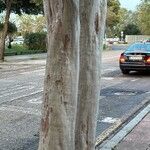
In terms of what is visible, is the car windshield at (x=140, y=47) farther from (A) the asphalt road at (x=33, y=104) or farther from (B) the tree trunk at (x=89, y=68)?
(B) the tree trunk at (x=89, y=68)

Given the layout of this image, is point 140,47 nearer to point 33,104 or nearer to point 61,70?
point 33,104

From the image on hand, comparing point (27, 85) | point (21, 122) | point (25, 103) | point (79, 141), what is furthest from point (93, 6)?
point (27, 85)

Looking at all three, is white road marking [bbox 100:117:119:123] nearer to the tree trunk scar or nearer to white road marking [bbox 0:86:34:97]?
white road marking [bbox 0:86:34:97]

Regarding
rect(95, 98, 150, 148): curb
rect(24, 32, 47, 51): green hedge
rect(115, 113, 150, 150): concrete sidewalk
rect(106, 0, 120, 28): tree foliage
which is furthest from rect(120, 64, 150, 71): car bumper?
rect(106, 0, 120, 28): tree foliage

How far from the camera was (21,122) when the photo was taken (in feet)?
33.2

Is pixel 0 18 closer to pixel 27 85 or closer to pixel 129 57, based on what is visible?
pixel 129 57

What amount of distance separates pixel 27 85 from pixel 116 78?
4.80 m

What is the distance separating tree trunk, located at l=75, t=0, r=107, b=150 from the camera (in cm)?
450

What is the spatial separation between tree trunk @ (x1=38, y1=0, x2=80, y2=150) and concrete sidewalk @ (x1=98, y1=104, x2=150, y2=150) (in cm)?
342

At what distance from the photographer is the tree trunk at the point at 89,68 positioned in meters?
4.50

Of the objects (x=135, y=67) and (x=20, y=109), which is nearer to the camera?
(x=20, y=109)

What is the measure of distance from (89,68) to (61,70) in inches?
15.7

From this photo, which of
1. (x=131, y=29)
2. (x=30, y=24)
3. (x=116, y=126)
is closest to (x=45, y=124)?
(x=116, y=126)

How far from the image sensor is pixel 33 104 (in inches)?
496
